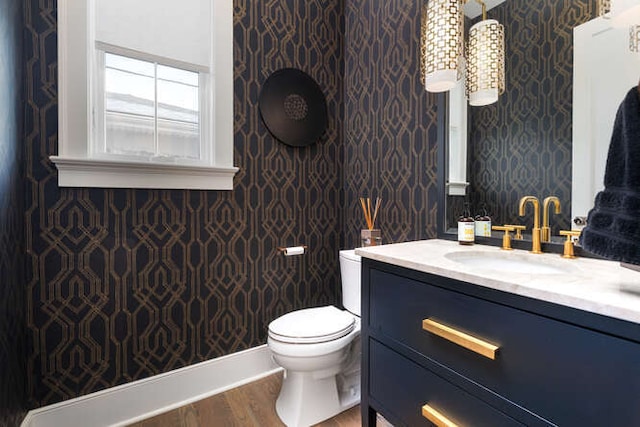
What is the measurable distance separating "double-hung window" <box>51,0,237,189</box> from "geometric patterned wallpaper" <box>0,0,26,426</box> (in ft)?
0.51

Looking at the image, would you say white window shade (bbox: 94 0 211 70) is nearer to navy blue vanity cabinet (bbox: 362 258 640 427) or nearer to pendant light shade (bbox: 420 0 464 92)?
pendant light shade (bbox: 420 0 464 92)

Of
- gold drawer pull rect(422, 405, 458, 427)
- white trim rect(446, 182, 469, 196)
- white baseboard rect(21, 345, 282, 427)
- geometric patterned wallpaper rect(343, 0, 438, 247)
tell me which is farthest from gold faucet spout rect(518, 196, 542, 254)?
white baseboard rect(21, 345, 282, 427)

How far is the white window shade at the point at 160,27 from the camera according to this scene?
1538mm

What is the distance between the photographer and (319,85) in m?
2.18

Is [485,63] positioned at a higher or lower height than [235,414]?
higher

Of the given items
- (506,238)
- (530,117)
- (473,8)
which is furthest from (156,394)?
(473,8)

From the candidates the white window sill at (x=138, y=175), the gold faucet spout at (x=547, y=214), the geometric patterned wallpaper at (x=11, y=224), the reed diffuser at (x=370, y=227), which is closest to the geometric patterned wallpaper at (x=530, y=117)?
the gold faucet spout at (x=547, y=214)

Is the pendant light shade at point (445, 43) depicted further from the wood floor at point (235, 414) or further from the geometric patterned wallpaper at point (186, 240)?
the wood floor at point (235, 414)

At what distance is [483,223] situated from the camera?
1.39 meters

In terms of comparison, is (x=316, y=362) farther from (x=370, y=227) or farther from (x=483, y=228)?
(x=483, y=228)

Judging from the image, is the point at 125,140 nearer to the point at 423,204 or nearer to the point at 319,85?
the point at 319,85

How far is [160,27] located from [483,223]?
1955mm

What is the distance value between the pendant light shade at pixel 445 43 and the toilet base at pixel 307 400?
1553 mm

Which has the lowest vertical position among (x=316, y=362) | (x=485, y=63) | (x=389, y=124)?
(x=316, y=362)
